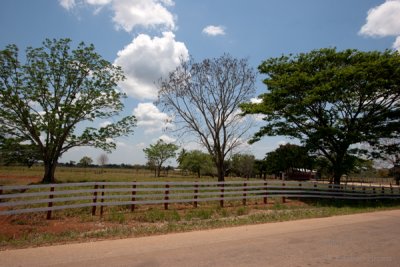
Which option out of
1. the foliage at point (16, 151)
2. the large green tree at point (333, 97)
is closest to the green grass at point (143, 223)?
the large green tree at point (333, 97)

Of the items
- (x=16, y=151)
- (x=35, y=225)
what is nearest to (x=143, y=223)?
(x=35, y=225)

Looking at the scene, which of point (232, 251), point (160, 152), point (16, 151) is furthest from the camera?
point (160, 152)

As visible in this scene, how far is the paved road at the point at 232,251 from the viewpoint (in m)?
6.11

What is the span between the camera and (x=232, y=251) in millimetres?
7012

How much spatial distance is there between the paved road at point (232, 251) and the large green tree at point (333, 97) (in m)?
14.3

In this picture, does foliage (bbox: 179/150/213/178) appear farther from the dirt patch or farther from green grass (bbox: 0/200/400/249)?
the dirt patch

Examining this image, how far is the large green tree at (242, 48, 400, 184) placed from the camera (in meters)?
21.8

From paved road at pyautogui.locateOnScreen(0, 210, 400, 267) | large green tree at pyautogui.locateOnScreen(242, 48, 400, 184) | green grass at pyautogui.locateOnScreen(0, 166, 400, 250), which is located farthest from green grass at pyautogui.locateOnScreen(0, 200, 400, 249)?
large green tree at pyautogui.locateOnScreen(242, 48, 400, 184)

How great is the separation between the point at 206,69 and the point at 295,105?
866 cm

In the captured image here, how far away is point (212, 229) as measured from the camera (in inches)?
400

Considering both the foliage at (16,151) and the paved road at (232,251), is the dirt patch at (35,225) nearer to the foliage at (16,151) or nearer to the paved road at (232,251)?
the paved road at (232,251)

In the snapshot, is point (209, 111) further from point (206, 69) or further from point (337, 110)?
point (337, 110)

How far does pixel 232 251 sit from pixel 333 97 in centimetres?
1832

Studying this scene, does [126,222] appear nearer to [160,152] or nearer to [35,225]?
[35,225]
